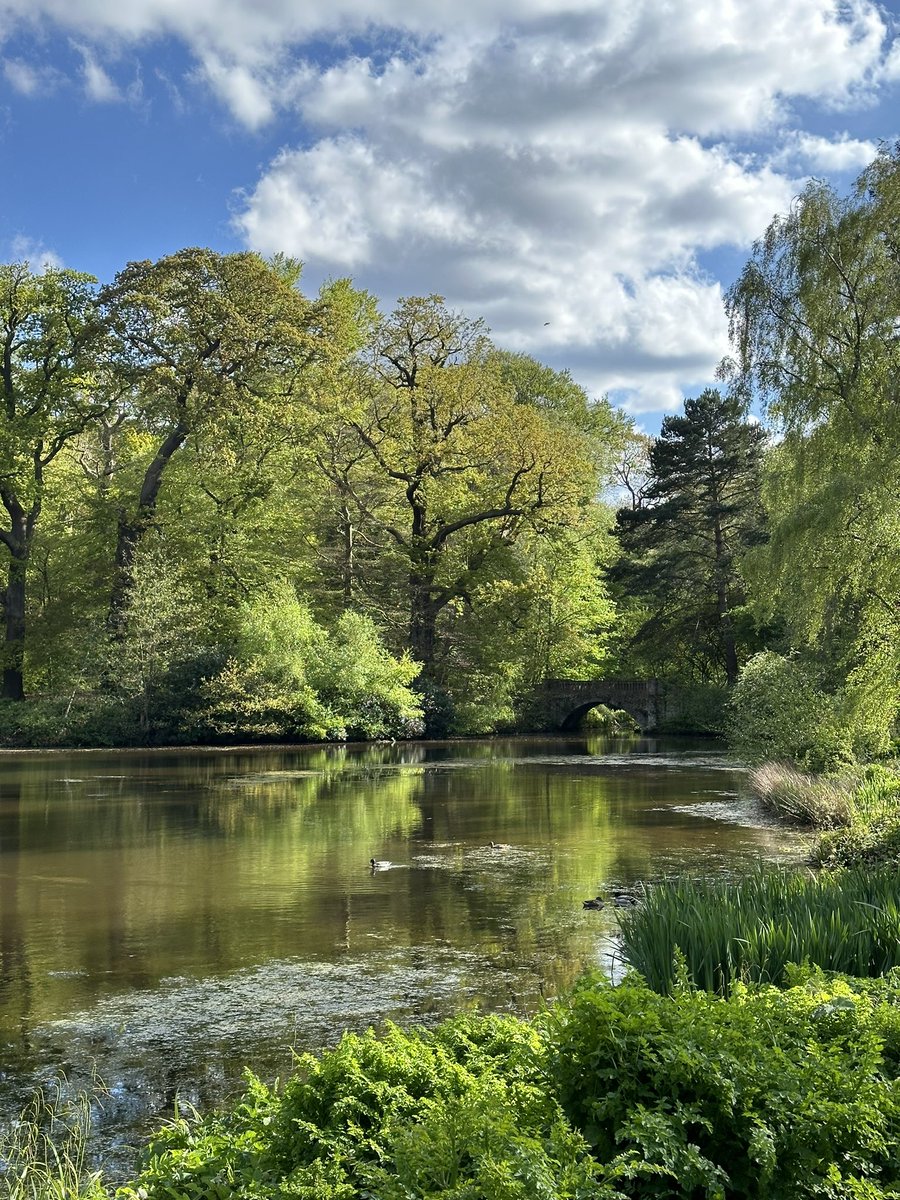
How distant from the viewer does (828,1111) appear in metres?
3.82

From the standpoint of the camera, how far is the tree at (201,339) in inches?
1597

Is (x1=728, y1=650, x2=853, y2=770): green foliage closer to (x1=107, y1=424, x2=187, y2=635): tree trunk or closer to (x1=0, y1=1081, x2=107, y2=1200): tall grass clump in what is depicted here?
(x1=0, y1=1081, x2=107, y2=1200): tall grass clump

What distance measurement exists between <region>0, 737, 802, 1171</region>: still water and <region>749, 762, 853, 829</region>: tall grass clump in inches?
21.7

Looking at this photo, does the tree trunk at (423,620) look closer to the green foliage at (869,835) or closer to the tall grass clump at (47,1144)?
the green foliage at (869,835)

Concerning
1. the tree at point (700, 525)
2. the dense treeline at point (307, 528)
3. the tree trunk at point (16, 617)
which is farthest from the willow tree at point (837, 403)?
the tree trunk at point (16, 617)

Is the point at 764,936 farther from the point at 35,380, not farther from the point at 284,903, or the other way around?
the point at 35,380

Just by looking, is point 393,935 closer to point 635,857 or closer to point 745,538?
point 635,857

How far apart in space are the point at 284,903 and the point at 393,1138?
10179 millimetres

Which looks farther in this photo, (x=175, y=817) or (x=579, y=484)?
(x=579, y=484)

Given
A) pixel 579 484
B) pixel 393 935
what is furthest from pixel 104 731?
pixel 393 935

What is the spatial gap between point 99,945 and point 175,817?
10005 mm

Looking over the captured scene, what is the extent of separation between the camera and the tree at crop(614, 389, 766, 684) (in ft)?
158

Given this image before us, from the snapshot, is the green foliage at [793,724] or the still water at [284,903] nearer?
the still water at [284,903]

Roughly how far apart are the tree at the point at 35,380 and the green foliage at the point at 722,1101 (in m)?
40.4
